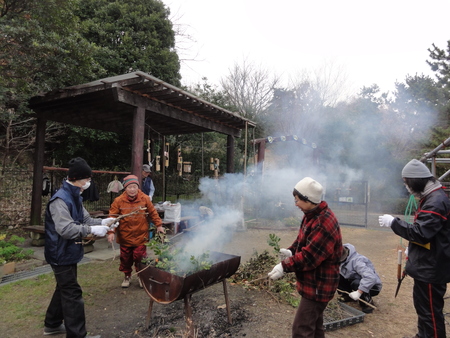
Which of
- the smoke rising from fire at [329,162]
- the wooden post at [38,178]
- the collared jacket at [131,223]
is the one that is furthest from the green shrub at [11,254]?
the smoke rising from fire at [329,162]

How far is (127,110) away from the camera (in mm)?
7965

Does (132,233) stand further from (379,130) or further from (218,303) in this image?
(379,130)

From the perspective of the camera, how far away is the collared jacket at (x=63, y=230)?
290 cm

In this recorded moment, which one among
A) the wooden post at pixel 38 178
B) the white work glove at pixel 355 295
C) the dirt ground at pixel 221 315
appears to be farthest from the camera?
the wooden post at pixel 38 178

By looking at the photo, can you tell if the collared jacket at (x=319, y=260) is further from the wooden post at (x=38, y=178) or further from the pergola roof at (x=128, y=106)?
the wooden post at (x=38, y=178)

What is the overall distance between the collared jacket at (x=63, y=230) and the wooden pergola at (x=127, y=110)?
11.6ft

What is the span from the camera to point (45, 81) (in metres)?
8.02

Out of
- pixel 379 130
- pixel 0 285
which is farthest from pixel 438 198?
pixel 379 130

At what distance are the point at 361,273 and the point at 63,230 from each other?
13.3 ft

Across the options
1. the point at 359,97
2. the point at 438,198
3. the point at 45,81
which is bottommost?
the point at 438,198

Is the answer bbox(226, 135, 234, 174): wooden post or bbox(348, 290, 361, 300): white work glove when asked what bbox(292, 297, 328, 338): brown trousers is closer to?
bbox(348, 290, 361, 300): white work glove

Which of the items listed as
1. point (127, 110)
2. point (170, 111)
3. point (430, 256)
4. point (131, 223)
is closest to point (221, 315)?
point (131, 223)

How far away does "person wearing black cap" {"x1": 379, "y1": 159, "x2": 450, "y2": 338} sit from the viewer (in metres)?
2.85

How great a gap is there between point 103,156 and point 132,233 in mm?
10884
